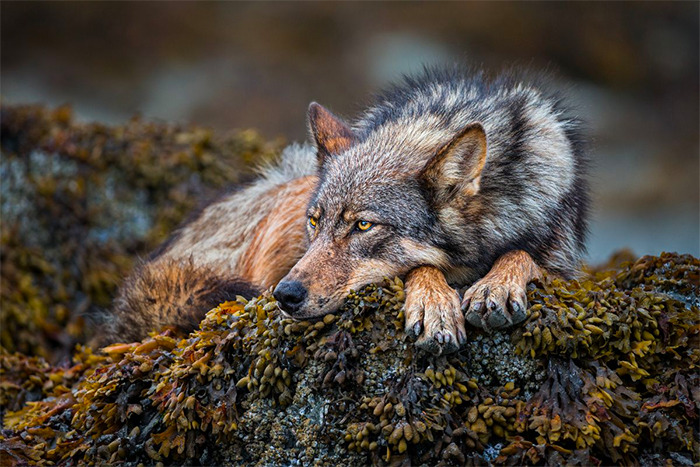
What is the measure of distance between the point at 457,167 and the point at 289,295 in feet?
5.07

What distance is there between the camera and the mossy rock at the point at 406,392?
393 centimetres

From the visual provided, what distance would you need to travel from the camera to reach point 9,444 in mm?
4855

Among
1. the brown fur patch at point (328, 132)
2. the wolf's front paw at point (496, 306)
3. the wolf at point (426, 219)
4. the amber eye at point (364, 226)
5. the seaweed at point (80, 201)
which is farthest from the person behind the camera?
the seaweed at point (80, 201)

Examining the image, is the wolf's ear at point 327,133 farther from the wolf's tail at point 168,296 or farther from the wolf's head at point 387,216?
the wolf's tail at point 168,296

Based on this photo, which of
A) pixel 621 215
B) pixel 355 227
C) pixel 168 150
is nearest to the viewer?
pixel 355 227

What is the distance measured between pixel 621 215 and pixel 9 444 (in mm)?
15909

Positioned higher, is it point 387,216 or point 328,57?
point 328,57

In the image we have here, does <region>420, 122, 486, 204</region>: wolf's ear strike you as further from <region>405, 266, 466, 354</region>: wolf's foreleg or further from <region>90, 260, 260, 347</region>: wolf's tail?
<region>90, 260, 260, 347</region>: wolf's tail

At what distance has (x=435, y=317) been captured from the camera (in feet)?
13.3

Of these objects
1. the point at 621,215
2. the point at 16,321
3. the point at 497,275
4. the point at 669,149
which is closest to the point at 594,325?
the point at 497,275

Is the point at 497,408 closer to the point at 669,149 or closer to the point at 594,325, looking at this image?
the point at 594,325

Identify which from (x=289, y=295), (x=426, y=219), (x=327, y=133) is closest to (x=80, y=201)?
(x=327, y=133)

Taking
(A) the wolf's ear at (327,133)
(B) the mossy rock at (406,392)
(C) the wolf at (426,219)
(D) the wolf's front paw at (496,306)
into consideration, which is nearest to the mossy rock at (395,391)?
(B) the mossy rock at (406,392)

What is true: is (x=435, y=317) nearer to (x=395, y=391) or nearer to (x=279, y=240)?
(x=395, y=391)
